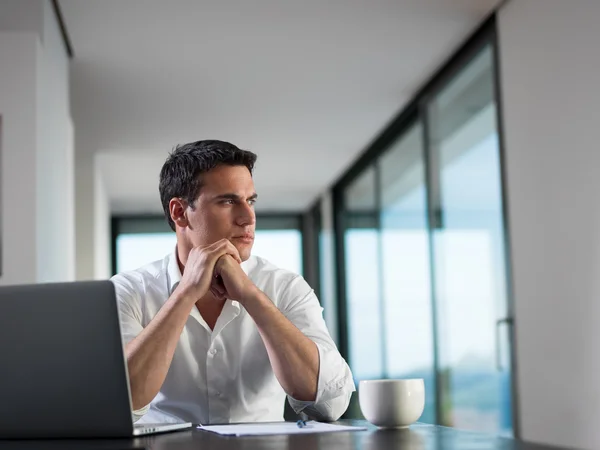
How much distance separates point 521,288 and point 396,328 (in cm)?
278

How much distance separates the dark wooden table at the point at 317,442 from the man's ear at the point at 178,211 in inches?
40.0

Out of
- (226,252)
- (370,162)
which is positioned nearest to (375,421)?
(226,252)

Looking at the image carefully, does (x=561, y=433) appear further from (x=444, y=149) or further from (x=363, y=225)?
(x=363, y=225)

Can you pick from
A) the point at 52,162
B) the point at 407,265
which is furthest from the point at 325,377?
the point at 407,265

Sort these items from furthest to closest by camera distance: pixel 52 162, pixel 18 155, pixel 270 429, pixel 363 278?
pixel 363 278 → pixel 52 162 → pixel 18 155 → pixel 270 429

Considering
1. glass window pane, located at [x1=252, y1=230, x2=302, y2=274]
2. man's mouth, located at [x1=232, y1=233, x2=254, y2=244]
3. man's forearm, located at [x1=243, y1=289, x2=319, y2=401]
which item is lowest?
man's forearm, located at [x1=243, y1=289, x2=319, y2=401]

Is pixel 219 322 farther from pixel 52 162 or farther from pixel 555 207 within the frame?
pixel 52 162

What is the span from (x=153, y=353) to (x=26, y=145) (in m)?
1.78

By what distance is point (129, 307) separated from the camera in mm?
2146

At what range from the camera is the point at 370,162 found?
23.4 ft

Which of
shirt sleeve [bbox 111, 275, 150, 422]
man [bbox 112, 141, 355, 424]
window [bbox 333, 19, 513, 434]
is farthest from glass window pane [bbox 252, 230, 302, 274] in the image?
shirt sleeve [bbox 111, 275, 150, 422]

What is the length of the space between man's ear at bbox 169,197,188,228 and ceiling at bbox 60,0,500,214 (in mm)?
1739

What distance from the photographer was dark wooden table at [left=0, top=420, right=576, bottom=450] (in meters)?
1.17

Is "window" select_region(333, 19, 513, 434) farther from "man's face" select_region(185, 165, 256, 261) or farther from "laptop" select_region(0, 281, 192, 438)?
"laptop" select_region(0, 281, 192, 438)
